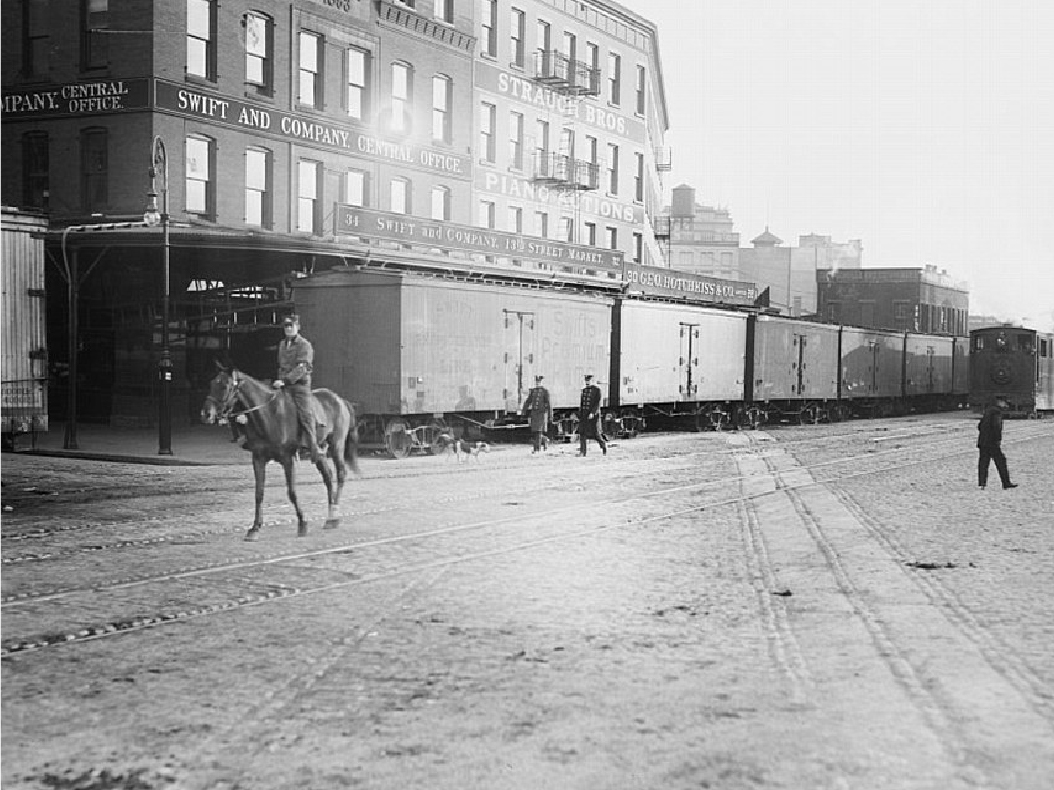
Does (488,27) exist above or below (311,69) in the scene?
above

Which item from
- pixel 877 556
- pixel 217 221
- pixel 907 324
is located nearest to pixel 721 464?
pixel 877 556

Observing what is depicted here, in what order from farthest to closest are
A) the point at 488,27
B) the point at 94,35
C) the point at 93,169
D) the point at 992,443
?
the point at 488,27 < the point at 93,169 < the point at 94,35 < the point at 992,443

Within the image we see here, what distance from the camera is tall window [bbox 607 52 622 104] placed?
47812mm

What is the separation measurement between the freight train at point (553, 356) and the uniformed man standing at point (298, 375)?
422 inches

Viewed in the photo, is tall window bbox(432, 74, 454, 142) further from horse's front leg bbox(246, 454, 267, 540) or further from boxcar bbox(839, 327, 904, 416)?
horse's front leg bbox(246, 454, 267, 540)

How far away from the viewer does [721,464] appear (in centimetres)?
2431

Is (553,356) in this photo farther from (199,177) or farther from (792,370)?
(792,370)

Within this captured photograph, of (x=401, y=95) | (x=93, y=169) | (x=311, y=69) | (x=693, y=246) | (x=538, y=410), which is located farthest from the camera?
(x=693, y=246)

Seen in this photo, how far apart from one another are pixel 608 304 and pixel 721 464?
8.52m

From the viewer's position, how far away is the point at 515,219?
4216 cm

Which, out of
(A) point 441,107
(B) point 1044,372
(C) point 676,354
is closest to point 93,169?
(A) point 441,107

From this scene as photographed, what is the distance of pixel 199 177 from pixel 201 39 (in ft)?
11.0

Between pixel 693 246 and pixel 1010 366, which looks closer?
pixel 1010 366

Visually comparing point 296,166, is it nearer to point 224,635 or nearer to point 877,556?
point 877,556
